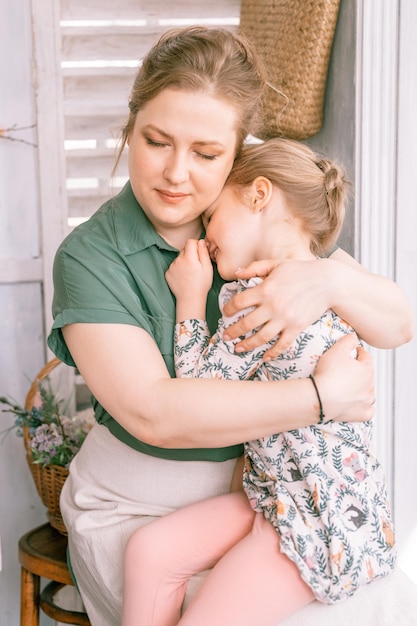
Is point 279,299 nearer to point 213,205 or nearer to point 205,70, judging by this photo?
point 213,205

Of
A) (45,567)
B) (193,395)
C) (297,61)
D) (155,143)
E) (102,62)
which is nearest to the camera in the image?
(193,395)

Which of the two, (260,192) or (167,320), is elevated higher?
(260,192)

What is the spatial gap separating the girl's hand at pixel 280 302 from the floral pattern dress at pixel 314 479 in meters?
0.03

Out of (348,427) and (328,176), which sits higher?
(328,176)

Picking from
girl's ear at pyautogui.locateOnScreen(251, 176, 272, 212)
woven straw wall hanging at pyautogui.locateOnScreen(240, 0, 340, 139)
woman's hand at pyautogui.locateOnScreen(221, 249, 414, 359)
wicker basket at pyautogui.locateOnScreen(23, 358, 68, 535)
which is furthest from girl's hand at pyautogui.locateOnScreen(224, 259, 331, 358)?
wicker basket at pyautogui.locateOnScreen(23, 358, 68, 535)

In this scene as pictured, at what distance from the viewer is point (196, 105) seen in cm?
148

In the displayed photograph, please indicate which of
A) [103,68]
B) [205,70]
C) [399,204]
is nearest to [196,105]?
[205,70]

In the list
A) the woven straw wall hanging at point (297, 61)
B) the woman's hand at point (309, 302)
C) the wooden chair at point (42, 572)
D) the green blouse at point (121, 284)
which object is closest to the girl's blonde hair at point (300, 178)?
the woman's hand at point (309, 302)

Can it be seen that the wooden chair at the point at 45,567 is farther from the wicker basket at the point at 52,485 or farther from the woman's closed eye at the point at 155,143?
the woman's closed eye at the point at 155,143

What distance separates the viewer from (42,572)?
2023 mm

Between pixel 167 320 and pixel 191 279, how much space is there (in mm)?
92

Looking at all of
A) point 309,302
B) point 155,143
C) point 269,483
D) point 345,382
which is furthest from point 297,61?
point 269,483

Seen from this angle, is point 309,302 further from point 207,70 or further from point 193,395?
point 207,70

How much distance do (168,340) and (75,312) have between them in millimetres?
198
